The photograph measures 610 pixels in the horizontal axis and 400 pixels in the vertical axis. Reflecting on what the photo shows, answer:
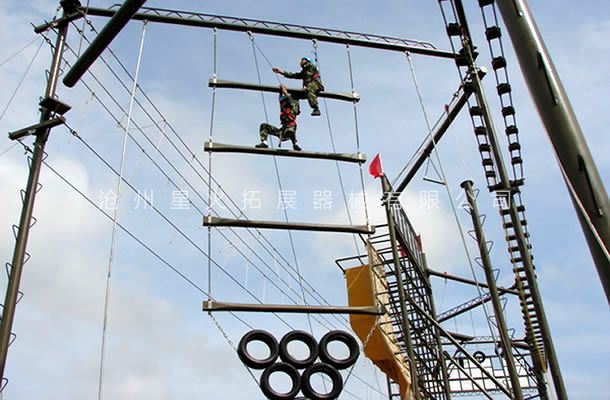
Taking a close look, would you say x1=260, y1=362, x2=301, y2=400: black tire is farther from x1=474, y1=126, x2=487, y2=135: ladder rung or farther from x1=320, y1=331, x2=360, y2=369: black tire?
x1=474, y1=126, x2=487, y2=135: ladder rung

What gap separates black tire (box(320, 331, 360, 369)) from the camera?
9.07 metres

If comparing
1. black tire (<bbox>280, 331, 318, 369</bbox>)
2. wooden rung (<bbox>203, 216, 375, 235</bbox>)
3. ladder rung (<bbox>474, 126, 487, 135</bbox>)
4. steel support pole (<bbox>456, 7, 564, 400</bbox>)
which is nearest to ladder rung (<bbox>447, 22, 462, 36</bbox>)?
steel support pole (<bbox>456, 7, 564, 400</bbox>)

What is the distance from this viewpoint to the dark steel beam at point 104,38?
6828mm

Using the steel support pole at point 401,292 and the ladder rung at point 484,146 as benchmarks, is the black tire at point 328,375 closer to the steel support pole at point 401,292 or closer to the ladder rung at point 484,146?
the steel support pole at point 401,292

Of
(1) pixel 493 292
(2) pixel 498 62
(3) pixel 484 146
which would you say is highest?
(2) pixel 498 62

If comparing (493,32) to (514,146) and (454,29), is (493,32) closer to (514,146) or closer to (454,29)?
(454,29)

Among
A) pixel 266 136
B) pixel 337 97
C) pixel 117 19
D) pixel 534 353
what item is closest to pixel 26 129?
pixel 117 19

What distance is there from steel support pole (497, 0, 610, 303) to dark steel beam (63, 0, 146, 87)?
4297mm

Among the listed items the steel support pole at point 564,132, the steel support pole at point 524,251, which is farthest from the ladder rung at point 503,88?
the steel support pole at point 564,132

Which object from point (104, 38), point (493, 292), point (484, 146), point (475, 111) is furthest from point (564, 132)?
point (484, 146)

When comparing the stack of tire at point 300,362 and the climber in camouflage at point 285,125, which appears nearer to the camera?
the stack of tire at point 300,362

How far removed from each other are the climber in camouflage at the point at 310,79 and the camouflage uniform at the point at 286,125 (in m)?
0.32

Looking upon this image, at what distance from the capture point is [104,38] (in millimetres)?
7262

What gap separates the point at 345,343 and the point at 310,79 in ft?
16.5
